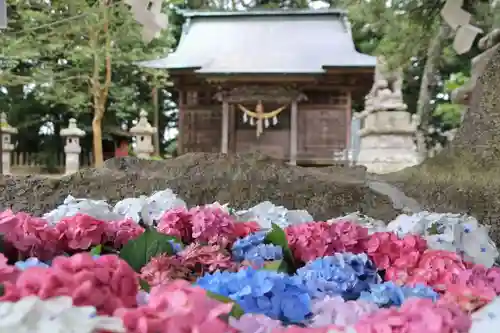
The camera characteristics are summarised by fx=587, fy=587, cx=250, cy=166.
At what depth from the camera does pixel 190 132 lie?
9898mm

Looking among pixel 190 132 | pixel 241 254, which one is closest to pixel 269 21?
pixel 190 132

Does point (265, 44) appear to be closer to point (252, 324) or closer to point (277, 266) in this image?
point (277, 266)

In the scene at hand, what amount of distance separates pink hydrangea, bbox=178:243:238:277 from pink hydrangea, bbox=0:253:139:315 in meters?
0.34

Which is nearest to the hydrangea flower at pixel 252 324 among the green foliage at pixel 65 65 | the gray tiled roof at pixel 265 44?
the green foliage at pixel 65 65

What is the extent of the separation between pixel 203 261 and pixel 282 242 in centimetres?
15

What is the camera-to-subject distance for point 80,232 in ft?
3.28

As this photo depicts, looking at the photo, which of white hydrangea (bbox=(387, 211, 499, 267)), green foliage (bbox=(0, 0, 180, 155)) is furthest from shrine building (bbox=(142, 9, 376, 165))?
white hydrangea (bbox=(387, 211, 499, 267))

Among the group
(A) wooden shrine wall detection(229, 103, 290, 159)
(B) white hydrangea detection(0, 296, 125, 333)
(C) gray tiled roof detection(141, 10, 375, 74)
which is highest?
(B) white hydrangea detection(0, 296, 125, 333)

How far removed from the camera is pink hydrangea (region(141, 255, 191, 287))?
754mm

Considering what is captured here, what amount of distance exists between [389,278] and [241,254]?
9.6 inches

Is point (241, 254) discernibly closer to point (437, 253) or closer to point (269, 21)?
point (437, 253)

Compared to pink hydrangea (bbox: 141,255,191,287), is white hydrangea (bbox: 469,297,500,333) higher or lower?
higher

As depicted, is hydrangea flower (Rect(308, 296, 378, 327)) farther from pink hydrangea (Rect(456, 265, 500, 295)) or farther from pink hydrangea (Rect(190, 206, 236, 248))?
pink hydrangea (Rect(190, 206, 236, 248))

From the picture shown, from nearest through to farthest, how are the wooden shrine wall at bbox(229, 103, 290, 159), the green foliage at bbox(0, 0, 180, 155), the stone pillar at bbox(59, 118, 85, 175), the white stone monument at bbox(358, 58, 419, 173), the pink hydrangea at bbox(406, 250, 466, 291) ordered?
the pink hydrangea at bbox(406, 250, 466, 291) → the white stone monument at bbox(358, 58, 419, 173) → the green foliage at bbox(0, 0, 180, 155) → the wooden shrine wall at bbox(229, 103, 290, 159) → the stone pillar at bbox(59, 118, 85, 175)
